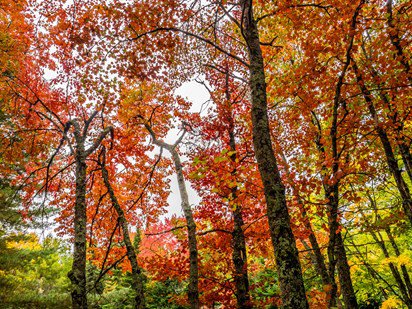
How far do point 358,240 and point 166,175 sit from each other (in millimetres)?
12255

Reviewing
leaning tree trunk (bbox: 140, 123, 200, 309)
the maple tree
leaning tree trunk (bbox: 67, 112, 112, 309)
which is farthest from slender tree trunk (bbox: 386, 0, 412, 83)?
leaning tree trunk (bbox: 67, 112, 112, 309)

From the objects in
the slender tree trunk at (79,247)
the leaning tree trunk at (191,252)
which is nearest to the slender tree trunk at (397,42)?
the leaning tree trunk at (191,252)

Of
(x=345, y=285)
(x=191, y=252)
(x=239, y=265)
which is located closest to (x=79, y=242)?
(x=191, y=252)

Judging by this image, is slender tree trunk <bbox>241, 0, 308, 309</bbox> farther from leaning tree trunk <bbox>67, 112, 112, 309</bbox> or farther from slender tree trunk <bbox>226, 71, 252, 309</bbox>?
slender tree trunk <bbox>226, 71, 252, 309</bbox>

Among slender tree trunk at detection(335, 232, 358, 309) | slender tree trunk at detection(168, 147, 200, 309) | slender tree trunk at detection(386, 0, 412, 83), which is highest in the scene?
slender tree trunk at detection(386, 0, 412, 83)

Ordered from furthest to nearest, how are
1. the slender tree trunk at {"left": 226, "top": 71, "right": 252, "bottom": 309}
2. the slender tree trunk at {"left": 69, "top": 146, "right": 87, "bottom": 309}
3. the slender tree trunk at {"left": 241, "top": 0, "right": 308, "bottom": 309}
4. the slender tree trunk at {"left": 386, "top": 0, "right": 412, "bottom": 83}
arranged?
the slender tree trunk at {"left": 226, "top": 71, "right": 252, "bottom": 309}
the slender tree trunk at {"left": 386, "top": 0, "right": 412, "bottom": 83}
the slender tree trunk at {"left": 69, "top": 146, "right": 87, "bottom": 309}
the slender tree trunk at {"left": 241, "top": 0, "right": 308, "bottom": 309}

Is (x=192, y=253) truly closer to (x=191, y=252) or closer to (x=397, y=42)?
(x=191, y=252)

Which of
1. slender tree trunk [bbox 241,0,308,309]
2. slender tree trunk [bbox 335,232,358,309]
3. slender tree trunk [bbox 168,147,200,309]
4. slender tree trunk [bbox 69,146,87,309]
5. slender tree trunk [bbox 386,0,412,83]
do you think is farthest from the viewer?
slender tree trunk [bbox 168,147,200,309]

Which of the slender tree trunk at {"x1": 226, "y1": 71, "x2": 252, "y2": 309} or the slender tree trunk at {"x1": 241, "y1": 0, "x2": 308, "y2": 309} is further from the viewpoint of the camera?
the slender tree trunk at {"x1": 226, "y1": 71, "x2": 252, "y2": 309}

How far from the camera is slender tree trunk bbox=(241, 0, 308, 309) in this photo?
121 inches

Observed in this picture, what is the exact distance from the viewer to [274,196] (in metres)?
3.52

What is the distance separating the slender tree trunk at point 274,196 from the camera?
308 centimetres

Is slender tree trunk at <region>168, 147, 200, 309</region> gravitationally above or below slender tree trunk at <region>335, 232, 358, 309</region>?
above

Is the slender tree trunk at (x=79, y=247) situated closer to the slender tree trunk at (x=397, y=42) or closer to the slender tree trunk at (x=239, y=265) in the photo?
the slender tree trunk at (x=239, y=265)
